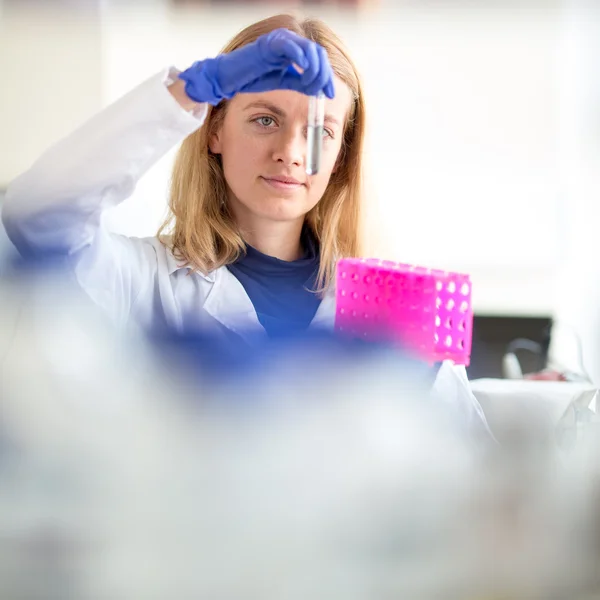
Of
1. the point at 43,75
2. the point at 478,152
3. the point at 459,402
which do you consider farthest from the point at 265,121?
the point at 478,152

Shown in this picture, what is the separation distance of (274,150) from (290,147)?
0.09 ft

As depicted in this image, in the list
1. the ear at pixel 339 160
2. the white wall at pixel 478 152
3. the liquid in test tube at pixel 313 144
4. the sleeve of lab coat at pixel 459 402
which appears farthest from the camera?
the white wall at pixel 478 152

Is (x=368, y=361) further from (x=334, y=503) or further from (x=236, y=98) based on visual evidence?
(x=236, y=98)

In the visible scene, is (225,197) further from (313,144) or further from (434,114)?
(434,114)

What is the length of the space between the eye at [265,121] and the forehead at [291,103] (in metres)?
0.01

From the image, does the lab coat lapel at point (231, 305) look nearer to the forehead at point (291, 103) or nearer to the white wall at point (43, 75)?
the forehead at point (291, 103)

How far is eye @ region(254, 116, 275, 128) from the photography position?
94 centimetres

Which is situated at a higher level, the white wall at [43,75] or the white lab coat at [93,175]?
the white wall at [43,75]

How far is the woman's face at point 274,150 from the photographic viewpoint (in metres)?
0.92

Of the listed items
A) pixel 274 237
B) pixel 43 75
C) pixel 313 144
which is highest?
pixel 43 75

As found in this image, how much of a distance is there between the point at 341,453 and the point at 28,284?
0.38 m

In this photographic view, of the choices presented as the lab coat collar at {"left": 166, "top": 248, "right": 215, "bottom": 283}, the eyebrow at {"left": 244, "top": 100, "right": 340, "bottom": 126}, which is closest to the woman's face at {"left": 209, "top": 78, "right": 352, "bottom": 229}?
the eyebrow at {"left": 244, "top": 100, "right": 340, "bottom": 126}

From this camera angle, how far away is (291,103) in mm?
911

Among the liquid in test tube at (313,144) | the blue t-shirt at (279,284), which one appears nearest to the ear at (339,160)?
the blue t-shirt at (279,284)
